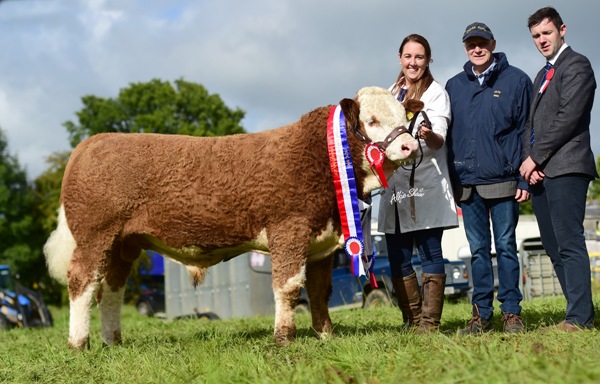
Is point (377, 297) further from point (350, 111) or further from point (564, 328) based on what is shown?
point (350, 111)

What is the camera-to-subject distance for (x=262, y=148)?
5.46m

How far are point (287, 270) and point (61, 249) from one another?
7.00 ft

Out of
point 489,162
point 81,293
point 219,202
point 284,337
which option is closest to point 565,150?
point 489,162

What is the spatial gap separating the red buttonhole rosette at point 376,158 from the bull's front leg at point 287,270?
0.70 meters

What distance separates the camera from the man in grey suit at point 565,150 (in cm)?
514

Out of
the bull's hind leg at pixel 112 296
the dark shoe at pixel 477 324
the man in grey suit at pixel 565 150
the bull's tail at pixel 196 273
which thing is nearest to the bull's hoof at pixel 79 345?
the bull's hind leg at pixel 112 296

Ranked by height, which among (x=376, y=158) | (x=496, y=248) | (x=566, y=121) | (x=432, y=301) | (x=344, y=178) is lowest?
(x=432, y=301)

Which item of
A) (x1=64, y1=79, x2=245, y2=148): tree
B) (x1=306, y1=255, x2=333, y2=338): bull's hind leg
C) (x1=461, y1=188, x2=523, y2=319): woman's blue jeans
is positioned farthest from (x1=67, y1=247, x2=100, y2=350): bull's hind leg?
(x1=64, y1=79, x2=245, y2=148): tree

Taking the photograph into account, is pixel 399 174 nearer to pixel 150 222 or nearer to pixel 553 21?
pixel 553 21

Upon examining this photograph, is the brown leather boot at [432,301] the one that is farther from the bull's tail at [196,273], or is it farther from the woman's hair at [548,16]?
the woman's hair at [548,16]

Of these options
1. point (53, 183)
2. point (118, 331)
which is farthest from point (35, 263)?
point (118, 331)

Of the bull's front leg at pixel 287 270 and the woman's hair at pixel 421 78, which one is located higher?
the woman's hair at pixel 421 78

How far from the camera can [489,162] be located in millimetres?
5461

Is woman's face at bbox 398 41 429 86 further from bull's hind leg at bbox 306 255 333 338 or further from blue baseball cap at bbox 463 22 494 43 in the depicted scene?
bull's hind leg at bbox 306 255 333 338
